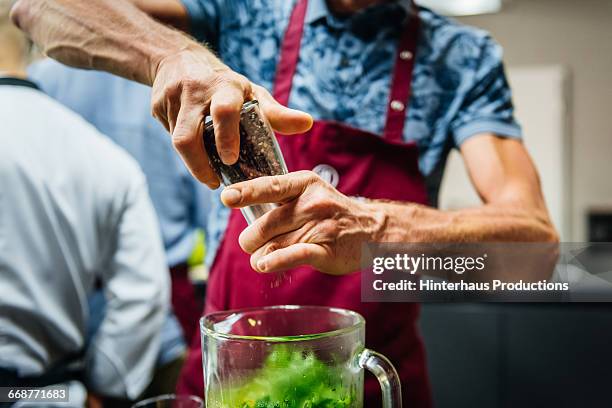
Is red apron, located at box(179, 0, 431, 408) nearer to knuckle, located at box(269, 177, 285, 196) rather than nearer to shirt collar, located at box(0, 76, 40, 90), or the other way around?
knuckle, located at box(269, 177, 285, 196)

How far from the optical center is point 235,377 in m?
0.46

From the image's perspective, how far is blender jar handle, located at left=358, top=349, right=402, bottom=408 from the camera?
46 cm

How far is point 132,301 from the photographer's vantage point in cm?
89

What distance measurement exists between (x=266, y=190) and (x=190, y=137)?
0.08 meters

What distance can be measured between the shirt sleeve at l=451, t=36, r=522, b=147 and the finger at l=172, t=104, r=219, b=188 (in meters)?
0.36

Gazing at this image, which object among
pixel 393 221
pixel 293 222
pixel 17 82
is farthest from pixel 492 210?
pixel 17 82

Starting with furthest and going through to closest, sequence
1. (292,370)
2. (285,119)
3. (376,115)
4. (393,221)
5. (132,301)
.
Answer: (132,301), (376,115), (393,221), (285,119), (292,370)

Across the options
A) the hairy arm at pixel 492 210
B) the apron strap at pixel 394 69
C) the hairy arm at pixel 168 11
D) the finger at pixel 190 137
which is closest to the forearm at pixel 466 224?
the hairy arm at pixel 492 210

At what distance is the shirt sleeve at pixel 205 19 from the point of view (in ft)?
2.42

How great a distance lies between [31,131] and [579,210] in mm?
715

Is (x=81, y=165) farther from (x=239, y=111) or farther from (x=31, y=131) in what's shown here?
(x=239, y=111)

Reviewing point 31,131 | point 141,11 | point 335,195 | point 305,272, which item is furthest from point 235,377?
point 31,131

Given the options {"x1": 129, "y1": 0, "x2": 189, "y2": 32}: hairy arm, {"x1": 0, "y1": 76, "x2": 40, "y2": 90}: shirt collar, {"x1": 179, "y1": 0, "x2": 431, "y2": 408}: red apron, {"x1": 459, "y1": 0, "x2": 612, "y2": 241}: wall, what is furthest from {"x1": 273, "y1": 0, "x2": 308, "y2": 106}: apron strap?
{"x1": 0, "y1": 76, "x2": 40, "y2": 90}: shirt collar

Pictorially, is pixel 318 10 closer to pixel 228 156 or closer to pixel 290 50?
pixel 290 50
